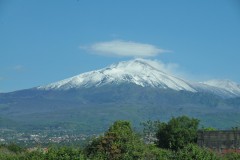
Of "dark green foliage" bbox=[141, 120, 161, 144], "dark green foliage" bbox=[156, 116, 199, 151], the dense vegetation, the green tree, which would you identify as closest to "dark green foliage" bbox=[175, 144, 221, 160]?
the dense vegetation

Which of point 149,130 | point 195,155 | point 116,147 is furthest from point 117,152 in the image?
point 149,130

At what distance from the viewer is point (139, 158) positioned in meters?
25.8

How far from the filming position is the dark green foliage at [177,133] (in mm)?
45525

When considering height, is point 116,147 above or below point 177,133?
below

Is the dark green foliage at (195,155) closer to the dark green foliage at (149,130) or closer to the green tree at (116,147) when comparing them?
the green tree at (116,147)

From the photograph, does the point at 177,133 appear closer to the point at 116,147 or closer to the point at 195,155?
the point at 116,147

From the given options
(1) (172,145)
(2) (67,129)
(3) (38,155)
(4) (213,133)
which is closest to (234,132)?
(4) (213,133)

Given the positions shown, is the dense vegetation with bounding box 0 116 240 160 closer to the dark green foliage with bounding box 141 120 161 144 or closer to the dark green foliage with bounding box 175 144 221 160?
the dark green foliage with bounding box 175 144 221 160

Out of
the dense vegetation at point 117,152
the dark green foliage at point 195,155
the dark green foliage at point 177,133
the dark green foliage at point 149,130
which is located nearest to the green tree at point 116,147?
the dense vegetation at point 117,152

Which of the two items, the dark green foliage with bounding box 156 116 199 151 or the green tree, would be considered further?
the dark green foliage with bounding box 156 116 199 151

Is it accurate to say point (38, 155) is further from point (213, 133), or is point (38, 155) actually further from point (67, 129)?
point (67, 129)

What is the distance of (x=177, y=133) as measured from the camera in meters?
46.3

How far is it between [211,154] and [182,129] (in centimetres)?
2119

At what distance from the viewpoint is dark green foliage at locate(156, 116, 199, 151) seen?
4553 cm
